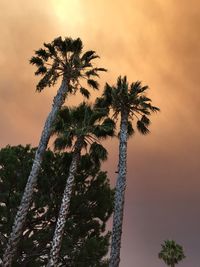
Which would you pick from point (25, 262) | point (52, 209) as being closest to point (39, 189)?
point (52, 209)

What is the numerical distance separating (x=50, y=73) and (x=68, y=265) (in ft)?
46.3

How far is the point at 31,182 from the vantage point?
2183 centimetres

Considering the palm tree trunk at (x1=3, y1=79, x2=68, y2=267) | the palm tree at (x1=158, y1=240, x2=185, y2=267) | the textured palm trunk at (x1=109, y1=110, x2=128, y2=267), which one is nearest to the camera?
the textured palm trunk at (x1=109, y1=110, x2=128, y2=267)

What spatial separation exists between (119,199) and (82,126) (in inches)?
233

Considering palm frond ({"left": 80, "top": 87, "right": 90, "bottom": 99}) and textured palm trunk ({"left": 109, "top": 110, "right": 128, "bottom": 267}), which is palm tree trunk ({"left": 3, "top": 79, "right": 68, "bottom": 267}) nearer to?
palm frond ({"left": 80, "top": 87, "right": 90, "bottom": 99})

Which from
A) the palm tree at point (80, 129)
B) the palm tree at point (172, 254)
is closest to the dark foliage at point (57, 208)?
the palm tree at point (80, 129)

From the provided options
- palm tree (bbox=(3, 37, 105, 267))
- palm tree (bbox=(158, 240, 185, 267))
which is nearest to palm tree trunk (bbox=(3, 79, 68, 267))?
palm tree (bbox=(3, 37, 105, 267))

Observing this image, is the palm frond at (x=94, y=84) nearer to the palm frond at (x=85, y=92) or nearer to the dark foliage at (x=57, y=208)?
the palm frond at (x=85, y=92)

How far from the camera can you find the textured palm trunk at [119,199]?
62.5ft

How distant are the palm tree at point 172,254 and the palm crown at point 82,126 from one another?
3472cm

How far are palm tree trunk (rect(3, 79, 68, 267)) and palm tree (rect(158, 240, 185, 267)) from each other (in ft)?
120

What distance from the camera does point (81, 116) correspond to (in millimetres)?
24438

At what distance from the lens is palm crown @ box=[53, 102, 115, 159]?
23.5m

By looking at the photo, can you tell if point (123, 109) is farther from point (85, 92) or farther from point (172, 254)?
point (172, 254)
